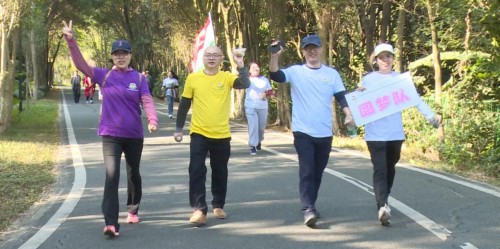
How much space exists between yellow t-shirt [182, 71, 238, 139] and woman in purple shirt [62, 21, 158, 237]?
0.47 metres

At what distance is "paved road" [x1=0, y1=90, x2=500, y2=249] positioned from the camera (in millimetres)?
5492

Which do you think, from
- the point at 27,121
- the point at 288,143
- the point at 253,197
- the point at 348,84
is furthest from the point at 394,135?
the point at 27,121

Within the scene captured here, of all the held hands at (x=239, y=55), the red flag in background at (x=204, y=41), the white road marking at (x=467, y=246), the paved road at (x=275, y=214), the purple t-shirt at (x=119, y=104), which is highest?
the red flag in background at (x=204, y=41)

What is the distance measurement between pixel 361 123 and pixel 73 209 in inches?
141

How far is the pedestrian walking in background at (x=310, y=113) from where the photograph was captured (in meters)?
5.96

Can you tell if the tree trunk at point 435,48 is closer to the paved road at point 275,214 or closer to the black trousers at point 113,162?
the paved road at point 275,214

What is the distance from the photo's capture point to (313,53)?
598cm

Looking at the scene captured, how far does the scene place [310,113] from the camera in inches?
235

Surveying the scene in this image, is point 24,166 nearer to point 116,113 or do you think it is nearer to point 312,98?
point 116,113

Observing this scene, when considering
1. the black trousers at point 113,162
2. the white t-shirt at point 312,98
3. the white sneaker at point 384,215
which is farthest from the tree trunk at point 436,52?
the black trousers at point 113,162

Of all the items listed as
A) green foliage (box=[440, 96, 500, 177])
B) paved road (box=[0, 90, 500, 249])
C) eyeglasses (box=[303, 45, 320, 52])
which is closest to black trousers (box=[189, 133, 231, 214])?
paved road (box=[0, 90, 500, 249])

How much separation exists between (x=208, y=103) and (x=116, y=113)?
97 centimetres

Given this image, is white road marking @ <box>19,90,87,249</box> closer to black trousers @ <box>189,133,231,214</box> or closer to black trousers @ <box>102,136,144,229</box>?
black trousers @ <box>102,136,144,229</box>

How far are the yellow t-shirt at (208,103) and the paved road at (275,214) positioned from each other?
102cm
